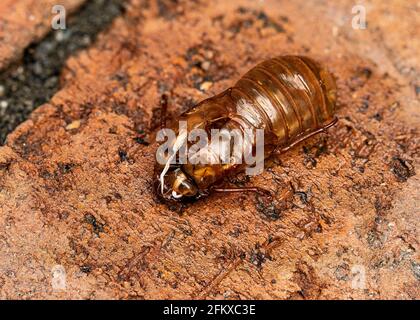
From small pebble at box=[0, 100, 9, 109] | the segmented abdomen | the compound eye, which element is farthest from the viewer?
small pebble at box=[0, 100, 9, 109]

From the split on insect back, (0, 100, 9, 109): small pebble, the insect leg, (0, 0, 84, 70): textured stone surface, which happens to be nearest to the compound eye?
the split on insect back

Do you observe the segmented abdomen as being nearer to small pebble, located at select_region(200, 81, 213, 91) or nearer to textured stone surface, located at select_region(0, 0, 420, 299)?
textured stone surface, located at select_region(0, 0, 420, 299)

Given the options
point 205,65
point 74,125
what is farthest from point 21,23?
point 205,65

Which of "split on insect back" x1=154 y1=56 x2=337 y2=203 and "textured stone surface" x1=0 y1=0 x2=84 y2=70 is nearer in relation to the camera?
"split on insect back" x1=154 y1=56 x2=337 y2=203

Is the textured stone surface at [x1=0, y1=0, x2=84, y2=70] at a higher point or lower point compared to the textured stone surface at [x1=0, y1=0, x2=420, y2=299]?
higher

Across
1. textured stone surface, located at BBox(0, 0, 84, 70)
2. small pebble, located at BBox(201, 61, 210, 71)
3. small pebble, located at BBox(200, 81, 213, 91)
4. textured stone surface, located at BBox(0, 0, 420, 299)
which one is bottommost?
textured stone surface, located at BBox(0, 0, 420, 299)

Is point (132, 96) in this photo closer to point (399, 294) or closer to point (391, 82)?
point (391, 82)

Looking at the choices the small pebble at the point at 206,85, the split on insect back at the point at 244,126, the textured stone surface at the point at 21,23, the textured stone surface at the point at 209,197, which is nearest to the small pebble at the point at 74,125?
the textured stone surface at the point at 209,197

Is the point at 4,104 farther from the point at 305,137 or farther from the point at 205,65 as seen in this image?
the point at 305,137

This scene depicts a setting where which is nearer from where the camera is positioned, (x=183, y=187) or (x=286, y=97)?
(x=183, y=187)
